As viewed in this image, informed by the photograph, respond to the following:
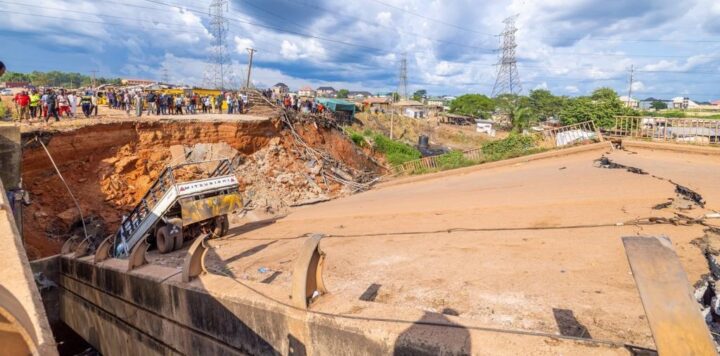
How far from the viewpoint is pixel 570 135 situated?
18312mm

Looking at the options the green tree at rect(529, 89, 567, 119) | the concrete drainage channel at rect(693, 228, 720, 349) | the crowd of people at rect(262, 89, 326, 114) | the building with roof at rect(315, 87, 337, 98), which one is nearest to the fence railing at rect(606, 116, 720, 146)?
the concrete drainage channel at rect(693, 228, 720, 349)

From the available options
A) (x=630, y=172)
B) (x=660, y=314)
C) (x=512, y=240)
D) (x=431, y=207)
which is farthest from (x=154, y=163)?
(x=660, y=314)

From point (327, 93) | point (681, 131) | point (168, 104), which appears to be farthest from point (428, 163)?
point (327, 93)

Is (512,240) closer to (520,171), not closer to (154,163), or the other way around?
(520,171)

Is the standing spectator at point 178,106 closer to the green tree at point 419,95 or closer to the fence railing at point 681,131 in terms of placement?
the fence railing at point 681,131

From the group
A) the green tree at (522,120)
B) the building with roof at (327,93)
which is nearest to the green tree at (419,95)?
the building with roof at (327,93)

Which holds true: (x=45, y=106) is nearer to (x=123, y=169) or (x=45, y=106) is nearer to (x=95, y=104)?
(x=95, y=104)

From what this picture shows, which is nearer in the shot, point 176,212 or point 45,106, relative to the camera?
point 176,212

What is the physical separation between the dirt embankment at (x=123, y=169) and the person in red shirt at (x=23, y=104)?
98.0 inches

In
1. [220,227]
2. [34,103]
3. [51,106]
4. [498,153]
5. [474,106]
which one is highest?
[474,106]

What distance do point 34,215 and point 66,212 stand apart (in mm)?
1018

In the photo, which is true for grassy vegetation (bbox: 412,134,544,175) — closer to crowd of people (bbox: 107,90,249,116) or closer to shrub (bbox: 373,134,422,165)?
shrub (bbox: 373,134,422,165)

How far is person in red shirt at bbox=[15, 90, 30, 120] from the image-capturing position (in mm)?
16250

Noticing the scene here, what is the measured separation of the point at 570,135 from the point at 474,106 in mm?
56616
